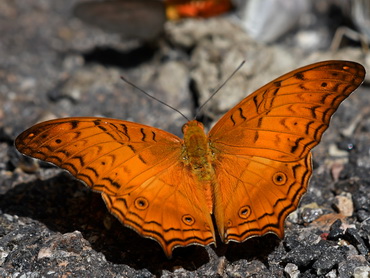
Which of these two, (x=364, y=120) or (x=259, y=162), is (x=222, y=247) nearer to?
(x=259, y=162)

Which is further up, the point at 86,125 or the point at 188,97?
the point at 86,125

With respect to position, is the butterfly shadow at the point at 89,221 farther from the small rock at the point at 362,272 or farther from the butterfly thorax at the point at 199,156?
the small rock at the point at 362,272

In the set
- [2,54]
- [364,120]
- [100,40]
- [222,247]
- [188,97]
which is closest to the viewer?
[222,247]

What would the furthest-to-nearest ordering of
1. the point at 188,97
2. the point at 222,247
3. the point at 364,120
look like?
1. the point at 188,97
2. the point at 364,120
3. the point at 222,247

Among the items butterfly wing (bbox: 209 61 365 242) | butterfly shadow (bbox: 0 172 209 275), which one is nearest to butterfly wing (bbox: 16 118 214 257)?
butterfly wing (bbox: 209 61 365 242)

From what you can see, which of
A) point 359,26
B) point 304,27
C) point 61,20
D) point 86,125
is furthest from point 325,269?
point 61,20

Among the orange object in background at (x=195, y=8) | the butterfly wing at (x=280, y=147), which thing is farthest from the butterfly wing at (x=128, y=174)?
the orange object in background at (x=195, y=8)

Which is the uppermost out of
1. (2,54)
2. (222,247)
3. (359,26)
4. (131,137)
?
(359,26)

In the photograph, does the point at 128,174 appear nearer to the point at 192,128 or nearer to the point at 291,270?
the point at 192,128
